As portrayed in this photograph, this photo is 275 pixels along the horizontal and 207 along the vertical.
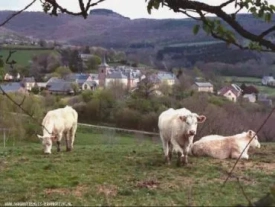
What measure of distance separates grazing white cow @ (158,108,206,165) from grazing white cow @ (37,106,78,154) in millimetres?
3484

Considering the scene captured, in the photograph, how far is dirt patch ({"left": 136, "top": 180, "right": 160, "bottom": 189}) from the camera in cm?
888

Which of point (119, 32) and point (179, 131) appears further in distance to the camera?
point (119, 32)

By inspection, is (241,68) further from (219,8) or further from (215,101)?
(219,8)

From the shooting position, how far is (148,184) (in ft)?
29.7

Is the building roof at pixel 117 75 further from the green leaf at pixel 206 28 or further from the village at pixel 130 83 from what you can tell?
the green leaf at pixel 206 28

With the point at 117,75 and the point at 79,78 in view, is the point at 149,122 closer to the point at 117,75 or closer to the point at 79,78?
the point at 79,78

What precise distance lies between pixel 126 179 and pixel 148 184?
0.67 meters

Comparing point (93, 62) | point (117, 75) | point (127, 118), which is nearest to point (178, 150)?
point (127, 118)

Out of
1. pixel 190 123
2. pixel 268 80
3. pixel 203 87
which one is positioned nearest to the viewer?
pixel 190 123

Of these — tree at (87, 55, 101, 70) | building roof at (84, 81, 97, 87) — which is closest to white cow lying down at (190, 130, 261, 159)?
building roof at (84, 81, 97, 87)

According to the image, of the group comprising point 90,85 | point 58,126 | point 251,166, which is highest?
point 58,126

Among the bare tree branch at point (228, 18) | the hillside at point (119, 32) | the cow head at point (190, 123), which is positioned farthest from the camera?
the hillside at point (119, 32)

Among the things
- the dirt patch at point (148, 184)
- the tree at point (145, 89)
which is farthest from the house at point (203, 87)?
the dirt patch at point (148, 184)

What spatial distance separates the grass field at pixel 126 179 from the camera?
308 inches
